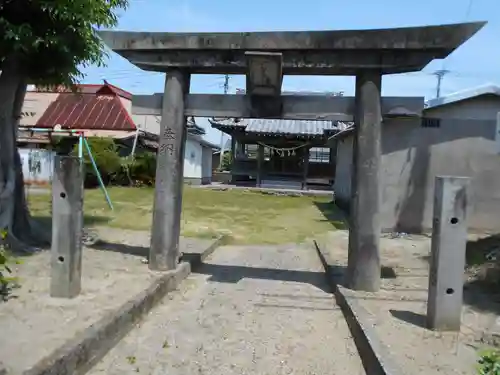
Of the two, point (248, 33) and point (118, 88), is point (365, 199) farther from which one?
point (118, 88)

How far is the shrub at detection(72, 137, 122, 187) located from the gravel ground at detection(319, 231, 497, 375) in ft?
60.0

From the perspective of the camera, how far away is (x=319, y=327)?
6.20m

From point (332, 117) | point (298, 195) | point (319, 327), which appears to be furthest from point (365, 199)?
point (298, 195)

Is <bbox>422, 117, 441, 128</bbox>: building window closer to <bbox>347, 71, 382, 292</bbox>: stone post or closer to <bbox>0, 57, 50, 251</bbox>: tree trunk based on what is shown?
<bbox>347, 71, 382, 292</bbox>: stone post

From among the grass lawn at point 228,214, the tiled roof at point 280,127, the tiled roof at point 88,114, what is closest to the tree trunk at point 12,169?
the grass lawn at point 228,214

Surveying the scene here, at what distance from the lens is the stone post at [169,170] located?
7.73 m

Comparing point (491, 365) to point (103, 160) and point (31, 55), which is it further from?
point (103, 160)

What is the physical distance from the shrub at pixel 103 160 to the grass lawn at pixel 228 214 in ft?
4.30

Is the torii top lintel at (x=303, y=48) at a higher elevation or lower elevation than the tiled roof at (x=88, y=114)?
lower

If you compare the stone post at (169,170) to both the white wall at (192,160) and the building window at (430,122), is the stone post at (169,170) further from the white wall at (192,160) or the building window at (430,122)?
the white wall at (192,160)

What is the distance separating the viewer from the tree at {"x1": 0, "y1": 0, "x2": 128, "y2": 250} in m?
7.46

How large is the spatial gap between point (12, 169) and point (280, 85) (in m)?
5.04

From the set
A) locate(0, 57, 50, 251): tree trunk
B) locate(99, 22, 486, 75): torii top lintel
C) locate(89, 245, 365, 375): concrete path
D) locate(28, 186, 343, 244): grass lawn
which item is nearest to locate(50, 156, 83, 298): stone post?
locate(89, 245, 365, 375): concrete path

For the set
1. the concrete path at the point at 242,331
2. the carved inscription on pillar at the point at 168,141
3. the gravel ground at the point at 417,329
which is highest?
the carved inscription on pillar at the point at 168,141
